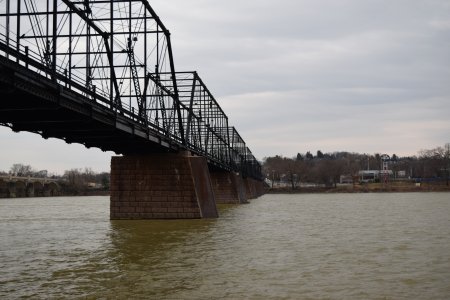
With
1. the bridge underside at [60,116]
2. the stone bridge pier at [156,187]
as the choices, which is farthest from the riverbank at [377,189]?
the bridge underside at [60,116]

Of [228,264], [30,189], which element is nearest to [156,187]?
[228,264]

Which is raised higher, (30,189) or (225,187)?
(225,187)

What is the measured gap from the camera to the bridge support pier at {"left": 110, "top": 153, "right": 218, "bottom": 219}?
39875 millimetres

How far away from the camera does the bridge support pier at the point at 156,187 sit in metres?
39.9

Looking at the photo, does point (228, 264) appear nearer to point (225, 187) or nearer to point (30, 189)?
point (225, 187)

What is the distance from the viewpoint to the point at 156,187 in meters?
39.9

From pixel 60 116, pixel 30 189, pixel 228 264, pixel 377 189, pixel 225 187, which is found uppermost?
pixel 60 116

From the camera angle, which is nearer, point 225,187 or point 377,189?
point 225,187

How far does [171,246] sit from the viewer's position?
81.9 ft

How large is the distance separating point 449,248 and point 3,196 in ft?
506

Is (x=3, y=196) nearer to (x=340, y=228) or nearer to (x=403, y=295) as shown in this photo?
(x=340, y=228)

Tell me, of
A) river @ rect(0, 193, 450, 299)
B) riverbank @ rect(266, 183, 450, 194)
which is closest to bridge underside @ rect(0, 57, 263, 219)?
river @ rect(0, 193, 450, 299)

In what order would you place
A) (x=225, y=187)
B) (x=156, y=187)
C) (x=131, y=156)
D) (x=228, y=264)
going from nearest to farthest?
(x=228, y=264) → (x=156, y=187) → (x=131, y=156) → (x=225, y=187)

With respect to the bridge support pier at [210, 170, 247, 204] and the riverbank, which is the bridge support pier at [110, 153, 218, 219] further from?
the riverbank
